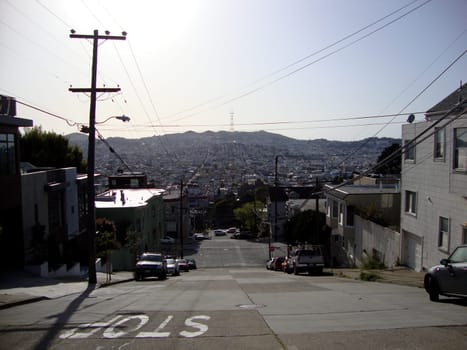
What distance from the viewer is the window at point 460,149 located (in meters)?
21.8

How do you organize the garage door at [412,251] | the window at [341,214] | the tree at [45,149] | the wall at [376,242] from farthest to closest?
the tree at [45,149] < the window at [341,214] < the wall at [376,242] < the garage door at [412,251]

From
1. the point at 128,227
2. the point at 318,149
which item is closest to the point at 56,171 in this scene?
the point at 128,227

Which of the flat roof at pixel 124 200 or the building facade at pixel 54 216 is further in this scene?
the flat roof at pixel 124 200

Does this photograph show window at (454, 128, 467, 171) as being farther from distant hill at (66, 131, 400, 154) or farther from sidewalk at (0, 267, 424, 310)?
distant hill at (66, 131, 400, 154)

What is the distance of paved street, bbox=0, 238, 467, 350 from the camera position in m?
8.55

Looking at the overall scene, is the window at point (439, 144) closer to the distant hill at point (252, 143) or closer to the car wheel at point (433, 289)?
the car wheel at point (433, 289)

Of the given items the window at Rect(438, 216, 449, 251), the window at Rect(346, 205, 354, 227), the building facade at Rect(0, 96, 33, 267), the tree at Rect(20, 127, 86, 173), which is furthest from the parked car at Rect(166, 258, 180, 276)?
the tree at Rect(20, 127, 86, 173)

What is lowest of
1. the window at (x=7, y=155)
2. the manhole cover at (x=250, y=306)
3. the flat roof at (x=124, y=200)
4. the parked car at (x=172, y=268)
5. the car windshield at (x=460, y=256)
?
the parked car at (x=172, y=268)

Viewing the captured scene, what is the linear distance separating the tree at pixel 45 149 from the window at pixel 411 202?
3675 cm

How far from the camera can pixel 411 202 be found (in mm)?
30000

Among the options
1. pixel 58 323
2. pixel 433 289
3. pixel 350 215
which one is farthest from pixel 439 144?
pixel 58 323

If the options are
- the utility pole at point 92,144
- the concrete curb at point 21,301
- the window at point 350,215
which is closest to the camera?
the concrete curb at point 21,301

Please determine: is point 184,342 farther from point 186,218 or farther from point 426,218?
point 186,218

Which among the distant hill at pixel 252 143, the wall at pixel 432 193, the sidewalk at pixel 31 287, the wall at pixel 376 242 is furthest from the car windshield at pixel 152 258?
the distant hill at pixel 252 143
